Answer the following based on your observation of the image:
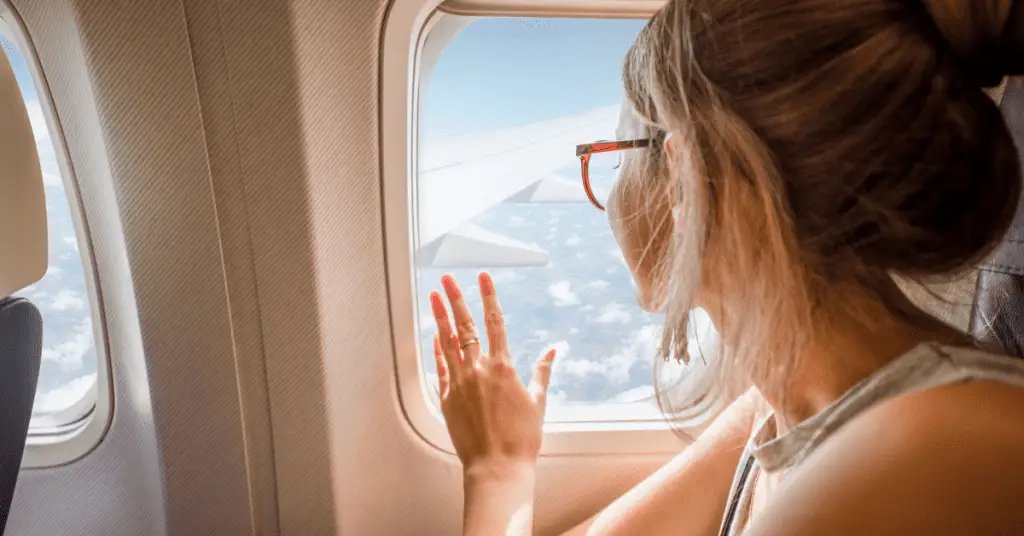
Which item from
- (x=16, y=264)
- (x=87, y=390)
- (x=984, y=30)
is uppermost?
(x=984, y=30)

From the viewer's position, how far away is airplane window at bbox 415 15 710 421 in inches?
60.9

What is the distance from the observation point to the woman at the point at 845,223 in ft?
2.39

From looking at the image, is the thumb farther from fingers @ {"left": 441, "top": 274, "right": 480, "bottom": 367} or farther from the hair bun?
the hair bun

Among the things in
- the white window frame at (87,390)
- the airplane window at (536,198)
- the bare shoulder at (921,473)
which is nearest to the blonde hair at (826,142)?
the bare shoulder at (921,473)

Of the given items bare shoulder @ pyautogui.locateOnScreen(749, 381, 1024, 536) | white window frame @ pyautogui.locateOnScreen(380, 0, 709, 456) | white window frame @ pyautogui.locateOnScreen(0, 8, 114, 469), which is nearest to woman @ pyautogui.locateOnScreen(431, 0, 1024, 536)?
bare shoulder @ pyautogui.locateOnScreen(749, 381, 1024, 536)

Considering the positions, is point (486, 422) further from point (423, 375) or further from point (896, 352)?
point (896, 352)

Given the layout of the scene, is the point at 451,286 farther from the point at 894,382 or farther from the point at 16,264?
the point at 894,382

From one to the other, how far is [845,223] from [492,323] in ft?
2.63

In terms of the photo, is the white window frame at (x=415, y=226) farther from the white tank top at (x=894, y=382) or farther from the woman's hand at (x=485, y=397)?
the white tank top at (x=894, y=382)

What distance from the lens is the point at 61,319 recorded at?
1.73 m

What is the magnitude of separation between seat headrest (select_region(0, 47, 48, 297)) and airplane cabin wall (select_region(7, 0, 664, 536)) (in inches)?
9.7

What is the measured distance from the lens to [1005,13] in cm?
71

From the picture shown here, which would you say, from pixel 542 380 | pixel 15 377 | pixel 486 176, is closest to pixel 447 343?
pixel 542 380

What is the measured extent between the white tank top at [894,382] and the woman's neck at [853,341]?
0.03 metres
